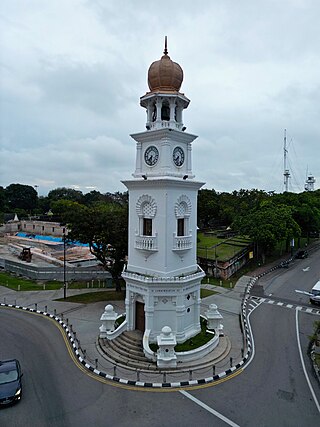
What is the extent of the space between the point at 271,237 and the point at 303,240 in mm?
27623

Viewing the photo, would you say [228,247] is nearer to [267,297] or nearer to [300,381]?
[267,297]

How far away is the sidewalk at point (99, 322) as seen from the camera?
14.6 metres

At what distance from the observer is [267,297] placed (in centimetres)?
2756

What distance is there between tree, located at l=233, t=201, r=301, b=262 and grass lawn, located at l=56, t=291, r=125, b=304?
18241 millimetres

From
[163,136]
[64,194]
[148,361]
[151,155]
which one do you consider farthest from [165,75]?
[64,194]

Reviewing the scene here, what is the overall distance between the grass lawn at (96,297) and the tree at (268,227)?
18.2 meters

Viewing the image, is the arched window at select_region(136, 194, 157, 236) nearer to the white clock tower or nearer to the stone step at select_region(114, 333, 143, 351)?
the white clock tower

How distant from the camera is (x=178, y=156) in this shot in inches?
685

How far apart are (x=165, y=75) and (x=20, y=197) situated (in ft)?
321

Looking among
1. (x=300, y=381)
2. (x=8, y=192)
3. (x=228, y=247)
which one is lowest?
(x=300, y=381)

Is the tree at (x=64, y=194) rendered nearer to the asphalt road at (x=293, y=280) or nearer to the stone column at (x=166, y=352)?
the asphalt road at (x=293, y=280)

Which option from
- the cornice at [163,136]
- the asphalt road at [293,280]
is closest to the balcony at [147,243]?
the cornice at [163,136]

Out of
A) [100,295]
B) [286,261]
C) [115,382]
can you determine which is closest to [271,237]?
[286,261]

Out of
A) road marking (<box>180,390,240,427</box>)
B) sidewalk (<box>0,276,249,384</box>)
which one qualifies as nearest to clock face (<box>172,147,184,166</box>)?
sidewalk (<box>0,276,249,384</box>)
